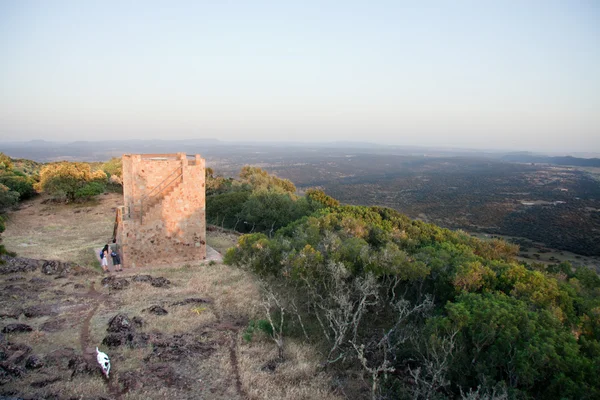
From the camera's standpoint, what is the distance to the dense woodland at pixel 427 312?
7293 mm

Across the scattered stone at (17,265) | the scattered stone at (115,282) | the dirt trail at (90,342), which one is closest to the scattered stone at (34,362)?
the dirt trail at (90,342)

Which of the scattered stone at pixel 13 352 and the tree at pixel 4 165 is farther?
the tree at pixel 4 165

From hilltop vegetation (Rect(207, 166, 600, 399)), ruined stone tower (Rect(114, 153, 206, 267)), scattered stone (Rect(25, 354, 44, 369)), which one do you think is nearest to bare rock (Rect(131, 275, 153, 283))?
ruined stone tower (Rect(114, 153, 206, 267))

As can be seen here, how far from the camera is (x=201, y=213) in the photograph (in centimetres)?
1600

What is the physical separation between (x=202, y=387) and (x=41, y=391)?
2976 millimetres

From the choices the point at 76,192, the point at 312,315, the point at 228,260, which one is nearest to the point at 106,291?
the point at 228,260

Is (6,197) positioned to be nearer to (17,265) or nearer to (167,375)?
(17,265)

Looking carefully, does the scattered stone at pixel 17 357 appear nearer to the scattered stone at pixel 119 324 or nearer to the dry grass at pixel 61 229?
the scattered stone at pixel 119 324

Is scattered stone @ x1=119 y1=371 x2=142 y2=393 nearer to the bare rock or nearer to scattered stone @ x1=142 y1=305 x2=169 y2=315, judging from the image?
scattered stone @ x1=142 y1=305 x2=169 y2=315

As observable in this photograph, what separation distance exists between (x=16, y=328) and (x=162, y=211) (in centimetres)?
687

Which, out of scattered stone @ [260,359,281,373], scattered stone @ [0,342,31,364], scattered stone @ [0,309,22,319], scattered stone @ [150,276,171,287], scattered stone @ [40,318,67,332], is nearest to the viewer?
scattered stone @ [0,342,31,364]

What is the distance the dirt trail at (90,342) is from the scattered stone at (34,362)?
0.84 metres

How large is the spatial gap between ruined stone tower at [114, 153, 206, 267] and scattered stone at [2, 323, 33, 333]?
5804mm

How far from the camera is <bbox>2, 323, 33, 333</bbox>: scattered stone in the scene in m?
8.99
